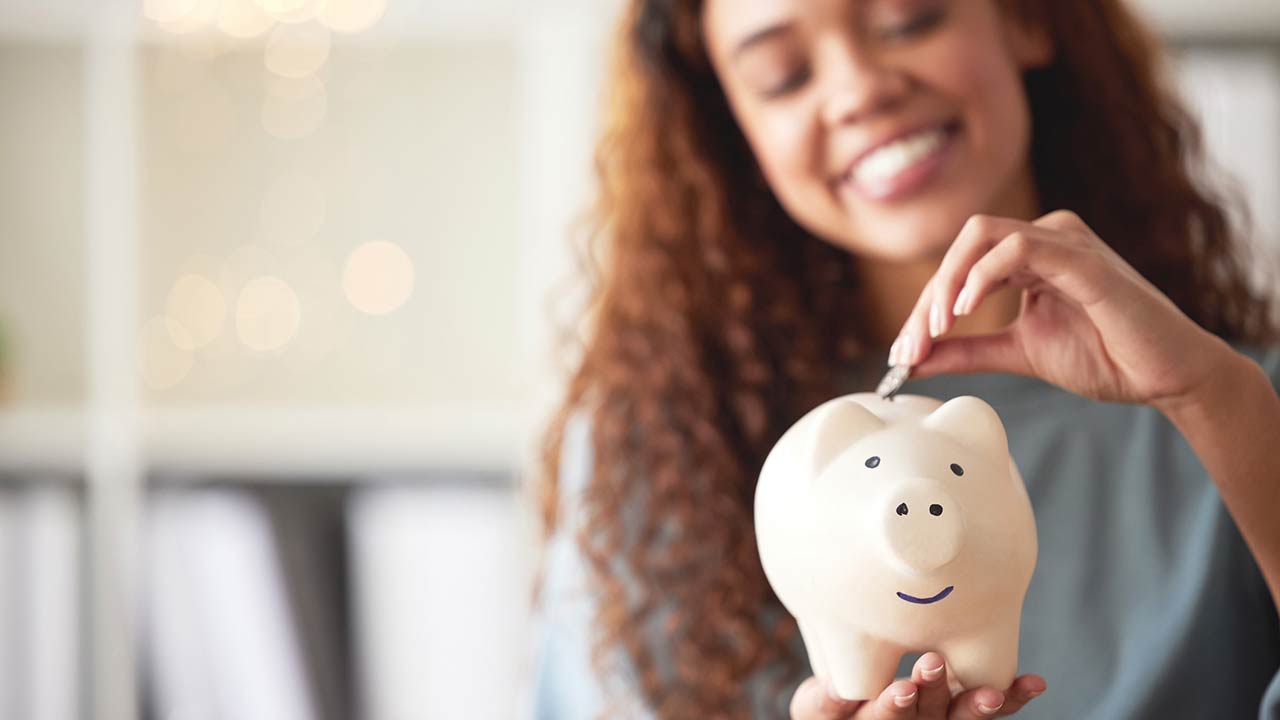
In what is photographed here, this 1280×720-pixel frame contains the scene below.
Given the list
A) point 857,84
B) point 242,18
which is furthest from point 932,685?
point 242,18

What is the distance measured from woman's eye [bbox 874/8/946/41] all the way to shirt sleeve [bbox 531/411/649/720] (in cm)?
56

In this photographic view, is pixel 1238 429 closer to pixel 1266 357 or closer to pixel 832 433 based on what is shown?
pixel 832 433

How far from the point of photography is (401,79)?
204 centimetres

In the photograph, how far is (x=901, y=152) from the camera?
3.15ft

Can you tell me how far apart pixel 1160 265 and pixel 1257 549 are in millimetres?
467

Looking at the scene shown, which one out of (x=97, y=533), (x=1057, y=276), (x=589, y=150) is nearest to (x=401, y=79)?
(x=589, y=150)

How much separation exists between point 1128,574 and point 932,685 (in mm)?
446

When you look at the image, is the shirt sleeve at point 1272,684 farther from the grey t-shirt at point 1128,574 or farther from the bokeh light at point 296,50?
the bokeh light at point 296,50

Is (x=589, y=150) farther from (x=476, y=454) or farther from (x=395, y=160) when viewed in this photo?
(x=476, y=454)

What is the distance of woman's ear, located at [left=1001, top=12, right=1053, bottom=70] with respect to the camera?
110cm

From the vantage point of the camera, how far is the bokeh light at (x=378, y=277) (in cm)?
203

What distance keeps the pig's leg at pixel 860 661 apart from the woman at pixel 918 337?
2 cm

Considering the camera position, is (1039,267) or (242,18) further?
(242,18)

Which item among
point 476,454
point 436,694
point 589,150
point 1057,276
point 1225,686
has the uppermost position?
point 589,150
